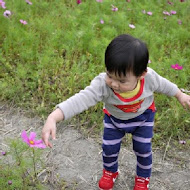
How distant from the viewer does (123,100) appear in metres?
1.77

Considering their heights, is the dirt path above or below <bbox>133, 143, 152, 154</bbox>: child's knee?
below

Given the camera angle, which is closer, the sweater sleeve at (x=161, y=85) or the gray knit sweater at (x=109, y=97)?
the gray knit sweater at (x=109, y=97)

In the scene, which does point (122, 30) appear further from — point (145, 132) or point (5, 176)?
point (5, 176)

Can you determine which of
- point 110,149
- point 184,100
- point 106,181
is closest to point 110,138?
point 110,149

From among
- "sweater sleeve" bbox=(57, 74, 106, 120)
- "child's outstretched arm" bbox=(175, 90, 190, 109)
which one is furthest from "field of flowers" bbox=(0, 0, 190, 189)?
"child's outstretched arm" bbox=(175, 90, 190, 109)

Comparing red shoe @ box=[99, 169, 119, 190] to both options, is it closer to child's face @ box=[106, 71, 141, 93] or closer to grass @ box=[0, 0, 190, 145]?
grass @ box=[0, 0, 190, 145]

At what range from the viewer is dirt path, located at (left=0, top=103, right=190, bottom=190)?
2234 millimetres

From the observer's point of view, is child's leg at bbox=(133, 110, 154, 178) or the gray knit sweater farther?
child's leg at bbox=(133, 110, 154, 178)

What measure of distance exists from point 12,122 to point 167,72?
1.48 m

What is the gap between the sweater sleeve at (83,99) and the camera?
1606mm

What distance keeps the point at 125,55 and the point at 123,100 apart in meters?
0.32

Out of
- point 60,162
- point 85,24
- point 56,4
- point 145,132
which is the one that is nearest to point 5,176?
point 60,162

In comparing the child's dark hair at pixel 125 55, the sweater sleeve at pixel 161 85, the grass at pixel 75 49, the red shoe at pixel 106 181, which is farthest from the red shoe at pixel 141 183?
the child's dark hair at pixel 125 55

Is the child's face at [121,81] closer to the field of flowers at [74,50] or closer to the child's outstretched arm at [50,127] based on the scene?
the child's outstretched arm at [50,127]
